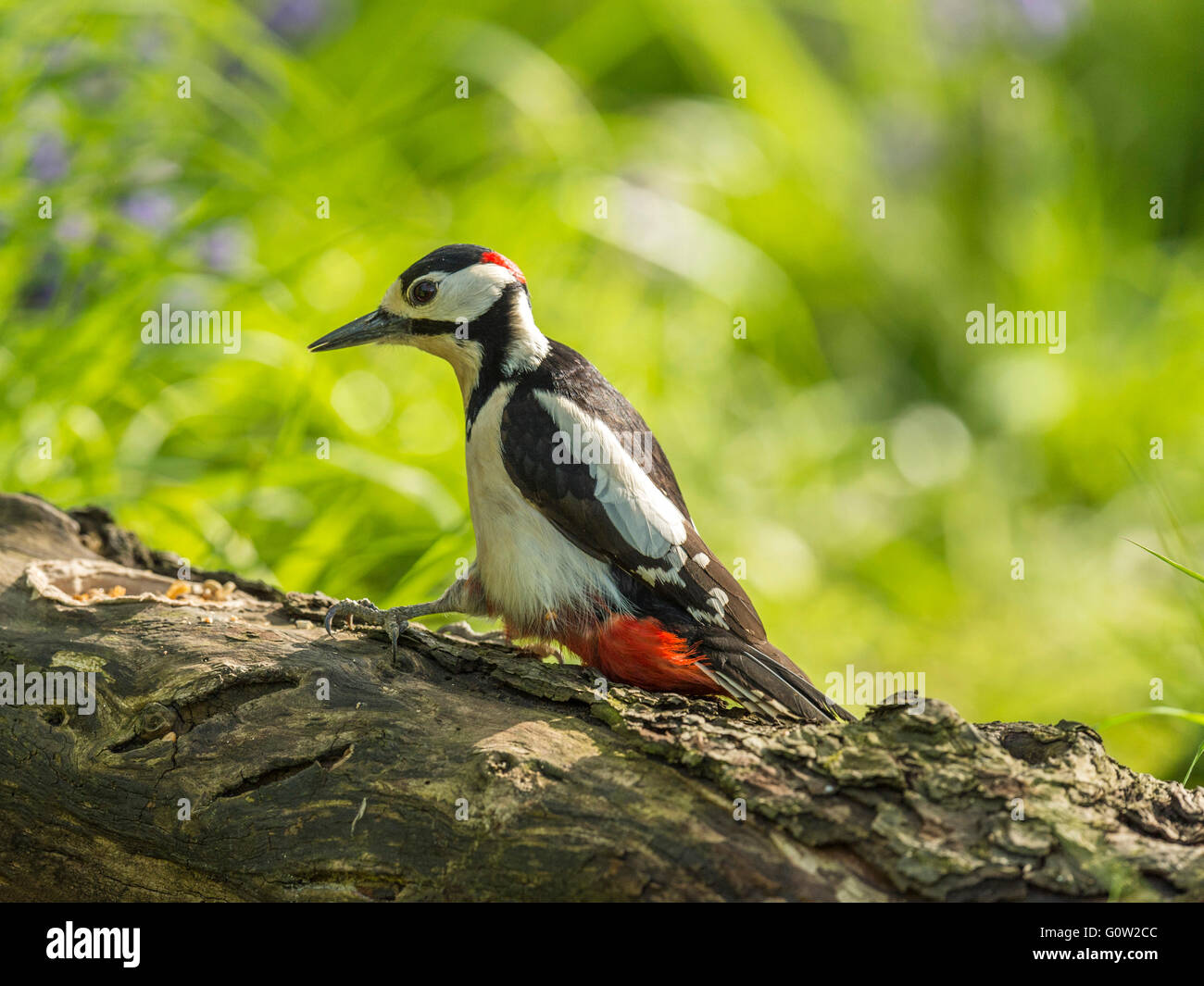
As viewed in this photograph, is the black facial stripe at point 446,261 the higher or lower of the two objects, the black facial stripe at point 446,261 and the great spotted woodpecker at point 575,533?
the higher

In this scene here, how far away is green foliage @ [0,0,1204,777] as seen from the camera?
13.3 ft

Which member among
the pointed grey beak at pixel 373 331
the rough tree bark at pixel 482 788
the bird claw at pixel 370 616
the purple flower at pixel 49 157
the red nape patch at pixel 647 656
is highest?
the purple flower at pixel 49 157

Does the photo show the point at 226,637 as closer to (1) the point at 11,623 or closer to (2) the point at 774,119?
(1) the point at 11,623

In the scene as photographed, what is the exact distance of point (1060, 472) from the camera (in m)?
6.02

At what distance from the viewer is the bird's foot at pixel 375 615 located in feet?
8.31

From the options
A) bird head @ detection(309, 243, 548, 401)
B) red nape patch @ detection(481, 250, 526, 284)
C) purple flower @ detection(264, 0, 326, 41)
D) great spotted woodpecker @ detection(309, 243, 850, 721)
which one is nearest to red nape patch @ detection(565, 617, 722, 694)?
great spotted woodpecker @ detection(309, 243, 850, 721)

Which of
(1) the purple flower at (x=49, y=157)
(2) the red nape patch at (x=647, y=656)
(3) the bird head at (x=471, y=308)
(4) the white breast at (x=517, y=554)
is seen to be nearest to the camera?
(2) the red nape patch at (x=647, y=656)

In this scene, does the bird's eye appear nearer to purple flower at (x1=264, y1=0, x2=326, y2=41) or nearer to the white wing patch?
the white wing patch

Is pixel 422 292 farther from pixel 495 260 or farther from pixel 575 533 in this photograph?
pixel 575 533

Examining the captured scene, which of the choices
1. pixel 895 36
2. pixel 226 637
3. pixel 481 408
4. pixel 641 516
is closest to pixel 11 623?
pixel 226 637

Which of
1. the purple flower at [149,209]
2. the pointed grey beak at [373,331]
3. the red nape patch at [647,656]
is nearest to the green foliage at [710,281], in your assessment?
the purple flower at [149,209]

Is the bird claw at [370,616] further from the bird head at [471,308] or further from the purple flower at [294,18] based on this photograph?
the purple flower at [294,18]

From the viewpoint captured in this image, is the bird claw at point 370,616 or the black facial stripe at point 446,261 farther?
the black facial stripe at point 446,261

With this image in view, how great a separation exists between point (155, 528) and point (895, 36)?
18.6 feet
